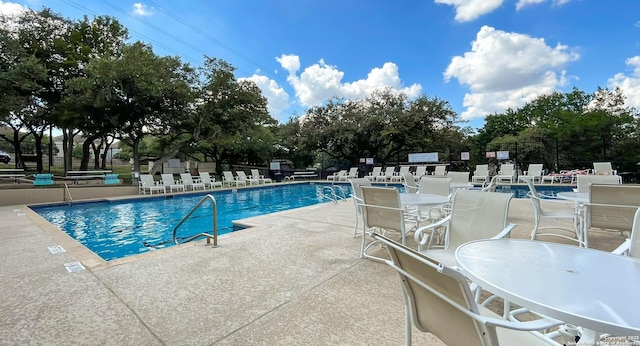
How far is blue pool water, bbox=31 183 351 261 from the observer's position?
16.9ft

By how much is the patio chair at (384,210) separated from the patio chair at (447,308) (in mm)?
1494

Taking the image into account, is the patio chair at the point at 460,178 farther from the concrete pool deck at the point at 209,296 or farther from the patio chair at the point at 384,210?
the patio chair at the point at 384,210

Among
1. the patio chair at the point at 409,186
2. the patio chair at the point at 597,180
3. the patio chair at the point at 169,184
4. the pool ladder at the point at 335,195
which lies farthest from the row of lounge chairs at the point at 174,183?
the patio chair at the point at 597,180

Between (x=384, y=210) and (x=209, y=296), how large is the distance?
167cm

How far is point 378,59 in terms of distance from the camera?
16.2 metres

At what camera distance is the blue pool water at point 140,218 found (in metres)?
5.16

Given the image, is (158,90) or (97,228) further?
(158,90)

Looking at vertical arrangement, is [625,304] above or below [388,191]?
below

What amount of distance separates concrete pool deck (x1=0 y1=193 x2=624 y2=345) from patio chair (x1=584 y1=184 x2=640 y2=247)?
2.26 ft

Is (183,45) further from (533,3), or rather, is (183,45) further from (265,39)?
(533,3)

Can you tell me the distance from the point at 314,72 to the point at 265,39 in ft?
11.2

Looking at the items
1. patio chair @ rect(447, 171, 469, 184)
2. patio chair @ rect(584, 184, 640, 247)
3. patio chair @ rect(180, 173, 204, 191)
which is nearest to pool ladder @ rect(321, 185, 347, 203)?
patio chair @ rect(447, 171, 469, 184)

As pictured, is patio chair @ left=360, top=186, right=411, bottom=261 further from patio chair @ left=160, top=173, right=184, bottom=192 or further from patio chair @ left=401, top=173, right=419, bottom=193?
patio chair @ left=160, top=173, right=184, bottom=192

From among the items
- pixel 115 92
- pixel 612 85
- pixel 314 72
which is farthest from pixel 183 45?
pixel 612 85
